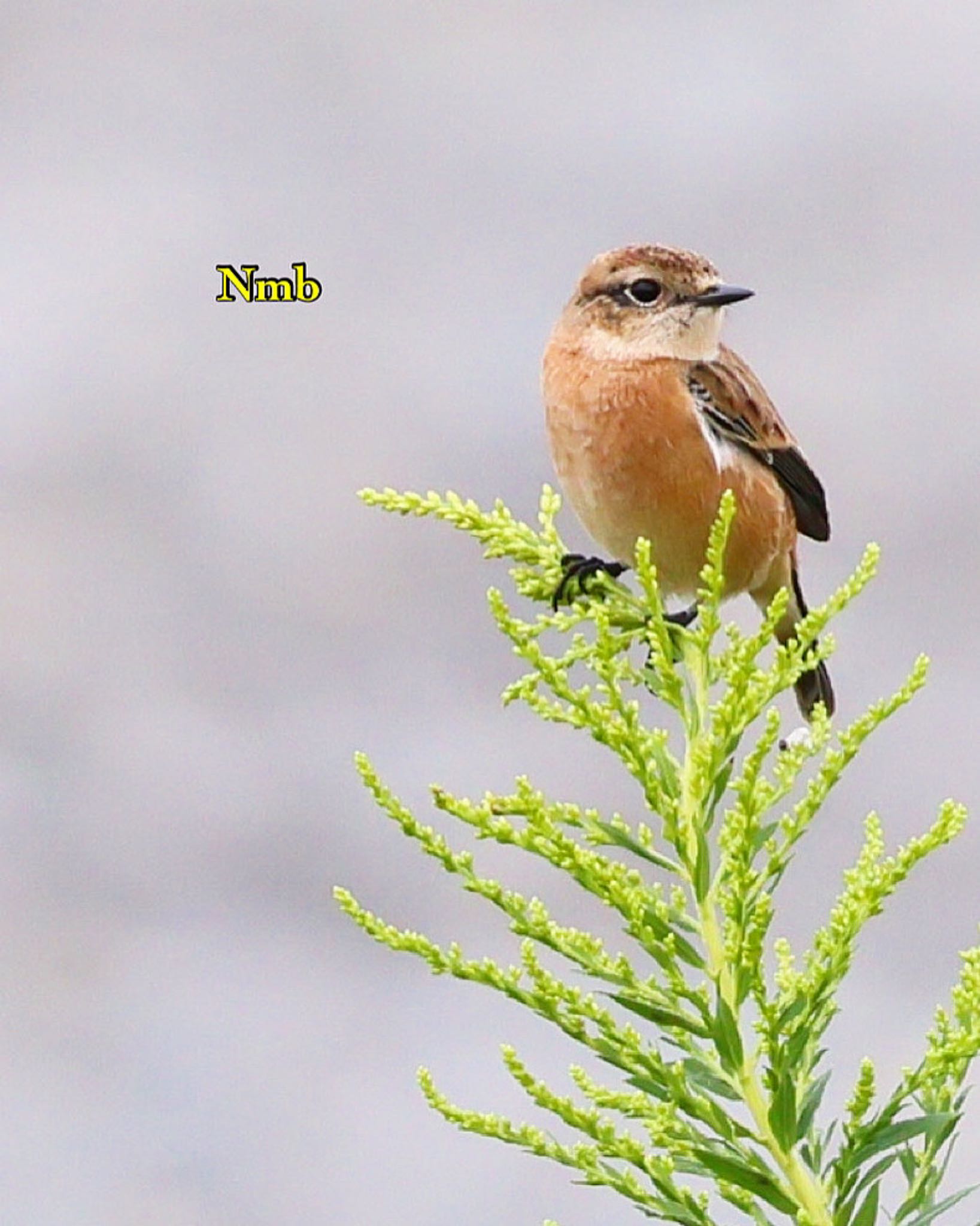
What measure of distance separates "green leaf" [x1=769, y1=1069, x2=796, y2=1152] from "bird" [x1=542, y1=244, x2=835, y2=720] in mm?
1068

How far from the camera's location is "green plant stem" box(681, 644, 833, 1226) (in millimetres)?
997

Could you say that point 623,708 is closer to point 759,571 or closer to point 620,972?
point 620,972

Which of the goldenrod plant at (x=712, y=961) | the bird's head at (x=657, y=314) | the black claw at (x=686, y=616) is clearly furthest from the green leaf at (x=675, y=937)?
the bird's head at (x=657, y=314)

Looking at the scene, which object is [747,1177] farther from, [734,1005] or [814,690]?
[814,690]

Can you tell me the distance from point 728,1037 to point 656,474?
118cm

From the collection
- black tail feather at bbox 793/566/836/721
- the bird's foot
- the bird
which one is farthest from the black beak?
the bird's foot

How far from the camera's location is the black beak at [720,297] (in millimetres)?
2246

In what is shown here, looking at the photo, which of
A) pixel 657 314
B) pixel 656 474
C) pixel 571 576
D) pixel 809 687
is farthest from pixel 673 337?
pixel 571 576

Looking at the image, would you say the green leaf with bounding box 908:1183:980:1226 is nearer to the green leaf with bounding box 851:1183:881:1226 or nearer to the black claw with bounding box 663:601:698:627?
the green leaf with bounding box 851:1183:881:1226

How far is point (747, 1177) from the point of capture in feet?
3.28

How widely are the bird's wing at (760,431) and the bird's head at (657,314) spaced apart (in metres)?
0.05

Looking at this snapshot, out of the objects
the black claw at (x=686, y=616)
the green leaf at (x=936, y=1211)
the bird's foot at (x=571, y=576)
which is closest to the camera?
the green leaf at (x=936, y=1211)

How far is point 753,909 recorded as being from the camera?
3.41 feet

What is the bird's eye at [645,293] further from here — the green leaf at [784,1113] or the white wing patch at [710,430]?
the green leaf at [784,1113]
